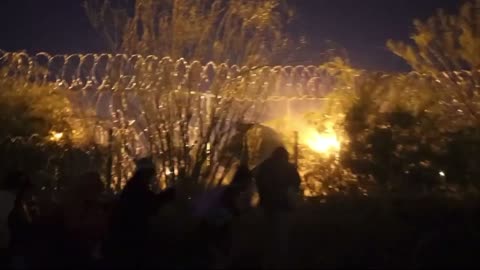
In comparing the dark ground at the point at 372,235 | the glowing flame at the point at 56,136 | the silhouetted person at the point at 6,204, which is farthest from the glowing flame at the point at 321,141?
the silhouetted person at the point at 6,204

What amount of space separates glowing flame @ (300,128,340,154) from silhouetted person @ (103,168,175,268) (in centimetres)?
590

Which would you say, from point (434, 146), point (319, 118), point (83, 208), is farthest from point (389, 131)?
point (83, 208)

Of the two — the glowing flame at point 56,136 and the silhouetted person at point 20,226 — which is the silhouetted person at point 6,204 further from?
the glowing flame at point 56,136

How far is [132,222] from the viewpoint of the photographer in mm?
8961

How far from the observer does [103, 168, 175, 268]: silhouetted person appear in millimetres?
8867

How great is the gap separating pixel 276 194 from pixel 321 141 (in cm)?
526

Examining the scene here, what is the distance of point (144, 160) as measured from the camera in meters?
10.1

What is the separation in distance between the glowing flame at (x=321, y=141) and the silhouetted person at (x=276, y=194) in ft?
14.4

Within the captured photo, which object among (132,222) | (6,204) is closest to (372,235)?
(132,222)

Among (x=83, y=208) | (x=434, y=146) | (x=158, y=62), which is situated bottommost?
(x=83, y=208)

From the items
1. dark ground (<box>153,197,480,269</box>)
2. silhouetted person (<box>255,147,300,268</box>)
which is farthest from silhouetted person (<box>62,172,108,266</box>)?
silhouetted person (<box>255,147,300,268</box>)

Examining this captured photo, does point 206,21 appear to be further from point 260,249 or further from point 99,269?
point 99,269

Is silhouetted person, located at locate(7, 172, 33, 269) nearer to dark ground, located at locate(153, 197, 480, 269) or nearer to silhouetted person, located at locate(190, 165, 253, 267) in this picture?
dark ground, located at locate(153, 197, 480, 269)

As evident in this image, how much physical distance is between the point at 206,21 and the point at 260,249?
5.70m
